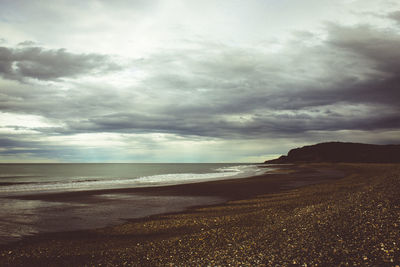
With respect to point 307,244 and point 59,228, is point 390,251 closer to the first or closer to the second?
point 307,244

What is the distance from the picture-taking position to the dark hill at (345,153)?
13051 cm

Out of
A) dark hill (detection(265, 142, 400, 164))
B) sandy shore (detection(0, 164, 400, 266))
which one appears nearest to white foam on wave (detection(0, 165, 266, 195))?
sandy shore (detection(0, 164, 400, 266))

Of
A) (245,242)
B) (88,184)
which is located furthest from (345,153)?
(245,242)

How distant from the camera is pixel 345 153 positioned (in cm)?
15400

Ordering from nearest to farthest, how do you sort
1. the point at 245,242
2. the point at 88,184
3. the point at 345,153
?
1. the point at 245,242
2. the point at 88,184
3. the point at 345,153

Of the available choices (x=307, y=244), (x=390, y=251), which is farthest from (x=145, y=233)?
(x=390, y=251)

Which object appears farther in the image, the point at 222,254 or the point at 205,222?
the point at 205,222

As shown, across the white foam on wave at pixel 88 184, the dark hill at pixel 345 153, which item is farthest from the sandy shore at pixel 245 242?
the dark hill at pixel 345 153

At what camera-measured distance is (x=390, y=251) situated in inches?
302

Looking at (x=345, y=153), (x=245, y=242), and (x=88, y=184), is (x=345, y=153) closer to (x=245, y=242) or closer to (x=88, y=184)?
(x=88, y=184)

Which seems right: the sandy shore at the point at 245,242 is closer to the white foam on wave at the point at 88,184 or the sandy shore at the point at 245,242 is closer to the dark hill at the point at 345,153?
Answer: the white foam on wave at the point at 88,184

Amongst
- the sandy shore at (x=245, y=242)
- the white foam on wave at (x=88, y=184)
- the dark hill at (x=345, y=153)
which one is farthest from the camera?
the dark hill at (x=345, y=153)

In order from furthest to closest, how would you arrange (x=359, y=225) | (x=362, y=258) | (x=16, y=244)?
(x=16, y=244) → (x=359, y=225) → (x=362, y=258)

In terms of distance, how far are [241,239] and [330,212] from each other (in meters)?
4.65
